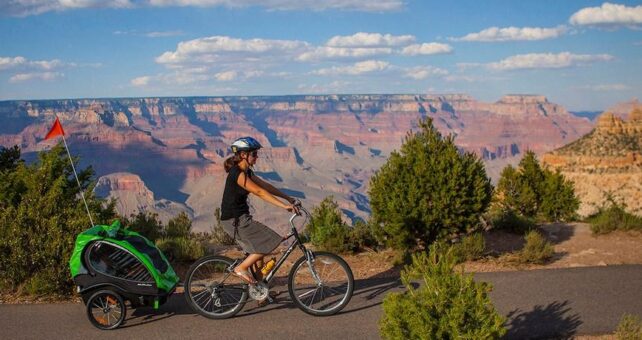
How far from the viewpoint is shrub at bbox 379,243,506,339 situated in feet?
13.6

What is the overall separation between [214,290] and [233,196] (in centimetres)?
106

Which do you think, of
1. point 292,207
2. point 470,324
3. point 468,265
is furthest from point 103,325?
point 468,265

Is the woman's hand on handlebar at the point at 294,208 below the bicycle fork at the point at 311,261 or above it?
above

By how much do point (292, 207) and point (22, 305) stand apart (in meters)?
3.42

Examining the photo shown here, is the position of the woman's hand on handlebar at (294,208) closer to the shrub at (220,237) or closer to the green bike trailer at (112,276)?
the green bike trailer at (112,276)

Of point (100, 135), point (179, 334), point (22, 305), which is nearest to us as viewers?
point (179, 334)

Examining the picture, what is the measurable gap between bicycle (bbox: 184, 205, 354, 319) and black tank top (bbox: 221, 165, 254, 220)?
19.7 inches

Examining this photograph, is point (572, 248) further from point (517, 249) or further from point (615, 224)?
point (615, 224)

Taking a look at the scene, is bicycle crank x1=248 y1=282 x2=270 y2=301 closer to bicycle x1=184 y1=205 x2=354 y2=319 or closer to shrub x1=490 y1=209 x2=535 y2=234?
bicycle x1=184 y1=205 x2=354 y2=319

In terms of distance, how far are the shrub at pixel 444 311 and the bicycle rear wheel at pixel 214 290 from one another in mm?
2260

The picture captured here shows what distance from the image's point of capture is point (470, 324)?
13.7ft

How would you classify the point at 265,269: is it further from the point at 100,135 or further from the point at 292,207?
the point at 100,135

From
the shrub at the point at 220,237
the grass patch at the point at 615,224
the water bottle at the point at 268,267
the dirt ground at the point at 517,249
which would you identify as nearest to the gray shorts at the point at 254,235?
the water bottle at the point at 268,267

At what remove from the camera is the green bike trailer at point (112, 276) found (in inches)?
228
